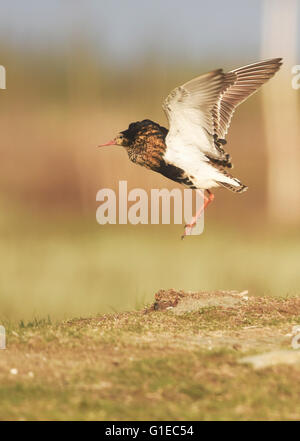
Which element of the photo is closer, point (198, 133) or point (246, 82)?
point (198, 133)

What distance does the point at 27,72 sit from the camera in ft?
53.5

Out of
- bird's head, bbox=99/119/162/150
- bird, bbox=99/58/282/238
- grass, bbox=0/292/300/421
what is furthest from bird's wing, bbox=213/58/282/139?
grass, bbox=0/292/300/421

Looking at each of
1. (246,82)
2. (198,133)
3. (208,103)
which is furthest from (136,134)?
(246,82)

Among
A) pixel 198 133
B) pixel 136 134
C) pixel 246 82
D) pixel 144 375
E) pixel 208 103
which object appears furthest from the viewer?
pixel 246 82

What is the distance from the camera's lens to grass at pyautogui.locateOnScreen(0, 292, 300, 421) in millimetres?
5977

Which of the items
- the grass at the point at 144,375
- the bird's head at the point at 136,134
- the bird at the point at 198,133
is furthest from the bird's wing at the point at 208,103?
the grass at the point at 144,375

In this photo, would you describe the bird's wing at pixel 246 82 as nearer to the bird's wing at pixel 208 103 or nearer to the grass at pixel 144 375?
the bird's wing at pixel 208 103

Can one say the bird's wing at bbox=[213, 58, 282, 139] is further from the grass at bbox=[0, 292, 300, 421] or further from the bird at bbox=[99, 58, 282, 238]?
the grass at bbox=[0, 292, 300, 421]

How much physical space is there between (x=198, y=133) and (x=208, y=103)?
1.34 ft

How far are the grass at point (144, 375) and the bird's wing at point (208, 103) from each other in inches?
86.8

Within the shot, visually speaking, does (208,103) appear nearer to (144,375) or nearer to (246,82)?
(246,82)

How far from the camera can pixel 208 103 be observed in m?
8.77

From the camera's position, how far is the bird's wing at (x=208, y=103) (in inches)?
336
